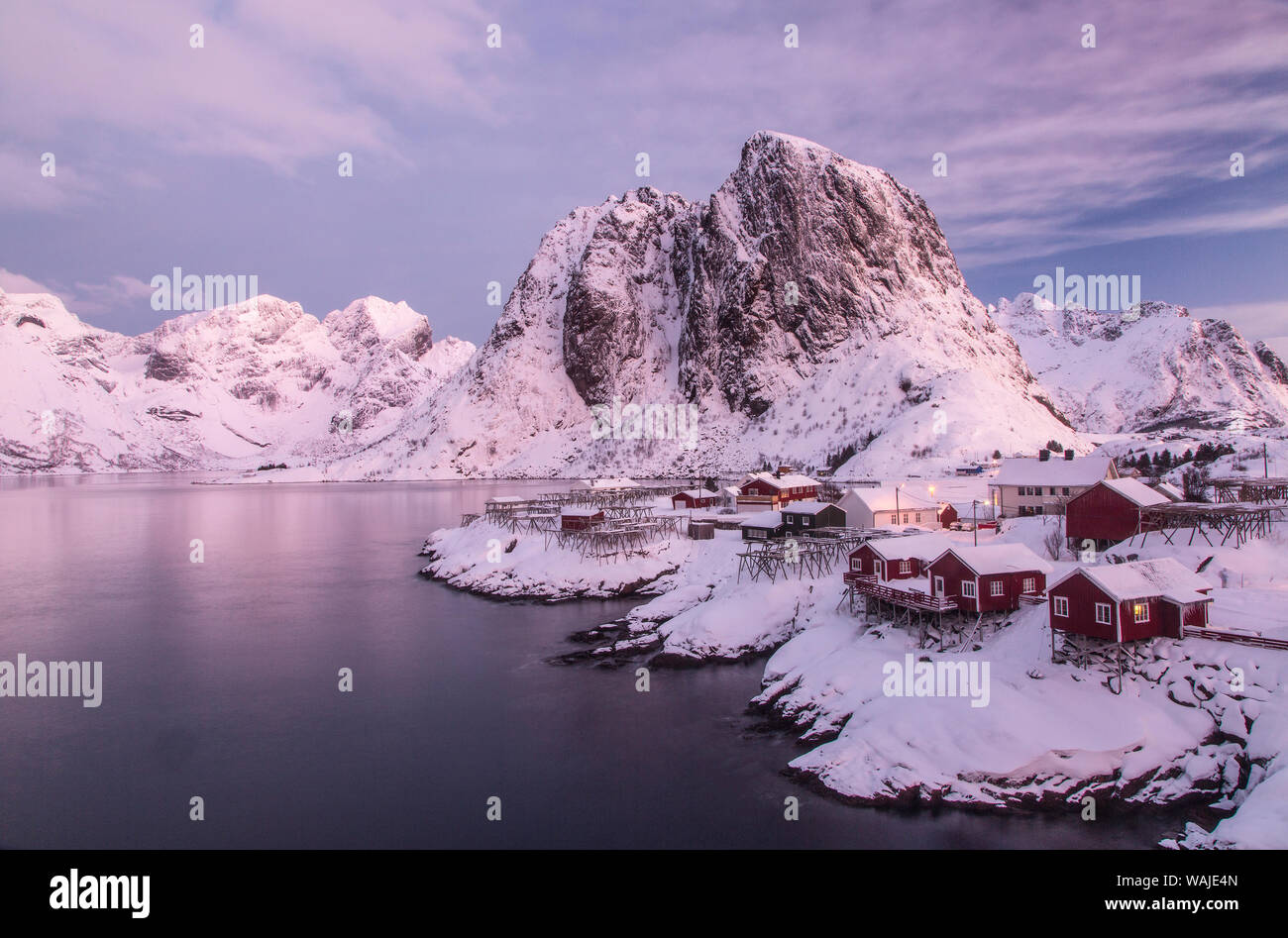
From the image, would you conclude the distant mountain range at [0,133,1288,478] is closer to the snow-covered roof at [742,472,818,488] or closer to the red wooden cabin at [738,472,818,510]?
the snow-covered roof at [742,472,818,488]

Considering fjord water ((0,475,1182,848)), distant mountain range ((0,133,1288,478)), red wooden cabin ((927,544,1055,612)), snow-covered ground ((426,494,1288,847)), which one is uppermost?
distant mountain range ((0,133,1288,478))

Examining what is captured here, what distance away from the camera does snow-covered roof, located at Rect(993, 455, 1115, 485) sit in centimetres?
4697

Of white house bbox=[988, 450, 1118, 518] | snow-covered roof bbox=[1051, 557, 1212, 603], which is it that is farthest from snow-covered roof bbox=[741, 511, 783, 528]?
snow-covered roof bbox=[1051, 557, 1212, 603]

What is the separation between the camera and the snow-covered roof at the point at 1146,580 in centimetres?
2372

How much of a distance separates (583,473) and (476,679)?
5109 inches

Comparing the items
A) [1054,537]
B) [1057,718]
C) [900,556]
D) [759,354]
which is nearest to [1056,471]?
[1054,537]

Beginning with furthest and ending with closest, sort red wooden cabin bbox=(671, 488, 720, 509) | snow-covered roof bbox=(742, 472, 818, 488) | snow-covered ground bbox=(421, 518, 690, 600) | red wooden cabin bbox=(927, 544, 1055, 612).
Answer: red wooden cabin bbox=(671, 488, 720, 509) < snow-covered roof bbox=(742, 472, 818, 488) < snow-covered ground bbox=(421, 518, 690, 600) < red wooden cabin bbox=(927, 544, 1055, 612)

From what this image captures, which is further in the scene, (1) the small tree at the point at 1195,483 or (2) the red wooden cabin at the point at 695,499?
(2) the red wooden cabin at the point at 695,499

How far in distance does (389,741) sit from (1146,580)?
2651 cm

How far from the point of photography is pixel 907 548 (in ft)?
112

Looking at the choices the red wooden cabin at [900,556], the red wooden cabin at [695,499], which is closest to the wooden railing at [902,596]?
the red wooden cabin at [900,556]

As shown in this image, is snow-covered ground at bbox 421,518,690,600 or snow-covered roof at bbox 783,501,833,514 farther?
snow-covered roof at bbox 783,501,833,514

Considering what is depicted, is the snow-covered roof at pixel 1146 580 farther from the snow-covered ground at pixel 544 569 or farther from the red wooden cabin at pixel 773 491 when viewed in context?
the red wooden cabin at pixel 773 491

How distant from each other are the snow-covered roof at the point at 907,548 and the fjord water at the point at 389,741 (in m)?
8.60
